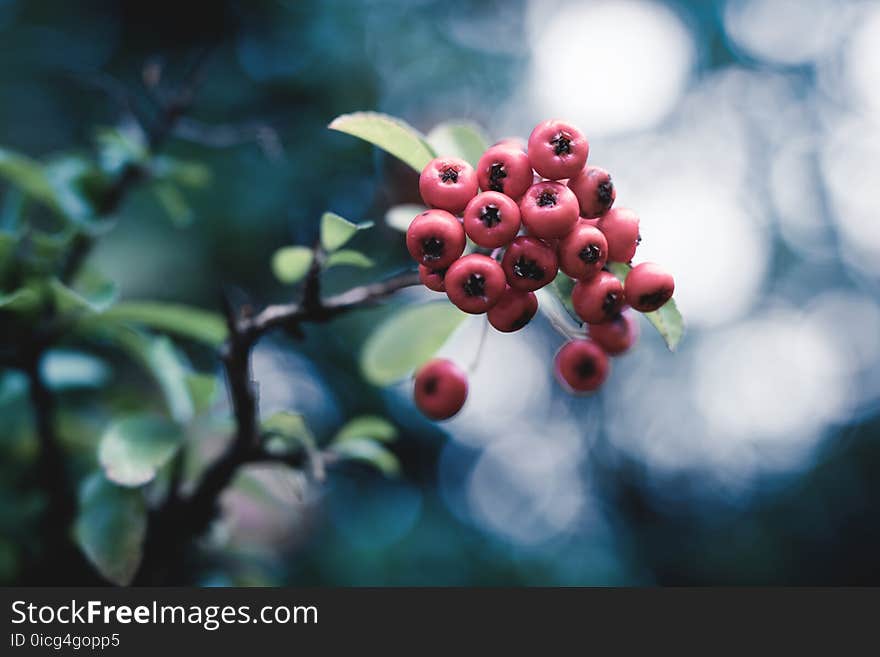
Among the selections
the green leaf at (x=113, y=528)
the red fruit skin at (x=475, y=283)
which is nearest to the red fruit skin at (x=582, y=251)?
the red fruit skin at (x=475, y=283)

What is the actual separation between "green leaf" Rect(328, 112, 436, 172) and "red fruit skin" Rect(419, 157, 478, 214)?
0.13m

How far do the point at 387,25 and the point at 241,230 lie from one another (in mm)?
1541

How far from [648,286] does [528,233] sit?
223 mm

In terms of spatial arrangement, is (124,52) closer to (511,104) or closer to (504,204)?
(511,104)

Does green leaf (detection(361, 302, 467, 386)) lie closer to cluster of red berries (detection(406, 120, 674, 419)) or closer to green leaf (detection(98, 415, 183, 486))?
cluster of red berries (detection(406, 120, 674, 419))

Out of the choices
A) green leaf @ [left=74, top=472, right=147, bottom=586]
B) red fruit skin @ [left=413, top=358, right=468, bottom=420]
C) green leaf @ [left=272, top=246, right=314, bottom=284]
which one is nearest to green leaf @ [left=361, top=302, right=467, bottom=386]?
red fruit skin @ [left=413, top=358, right=468, bottom=420]

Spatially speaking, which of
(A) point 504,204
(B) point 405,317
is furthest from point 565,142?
(B) point 405,317

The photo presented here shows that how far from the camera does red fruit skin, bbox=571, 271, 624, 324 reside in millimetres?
1049

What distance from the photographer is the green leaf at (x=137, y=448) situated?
49.0 inches

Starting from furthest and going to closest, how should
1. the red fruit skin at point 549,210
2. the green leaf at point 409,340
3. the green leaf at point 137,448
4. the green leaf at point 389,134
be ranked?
the green leaf at point 409,340, the green leaf at point 137,448, the green leaf at point 389,134, the red fruit skin at point 549,210

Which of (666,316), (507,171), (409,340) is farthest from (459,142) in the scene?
(666,316)

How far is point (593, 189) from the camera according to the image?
41.8 inches

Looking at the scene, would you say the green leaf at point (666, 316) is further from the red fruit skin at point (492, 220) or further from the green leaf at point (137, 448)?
the green leaf at point (137, 448)

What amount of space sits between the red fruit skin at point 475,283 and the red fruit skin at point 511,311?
4 cm
